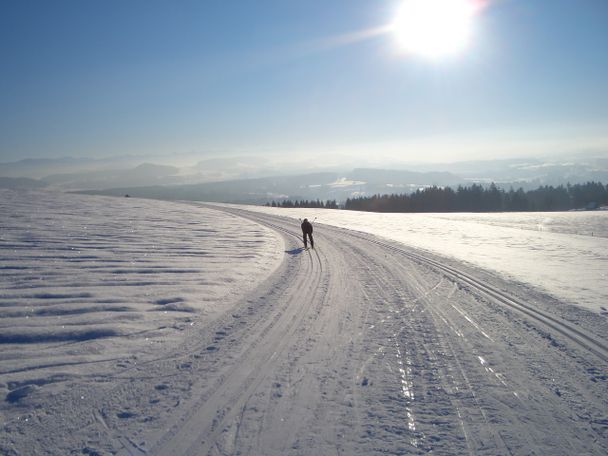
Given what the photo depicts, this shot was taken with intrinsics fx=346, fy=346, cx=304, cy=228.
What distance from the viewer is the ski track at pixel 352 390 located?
11.9ft

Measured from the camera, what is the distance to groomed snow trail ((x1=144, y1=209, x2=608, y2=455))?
Answer: 3625 mm

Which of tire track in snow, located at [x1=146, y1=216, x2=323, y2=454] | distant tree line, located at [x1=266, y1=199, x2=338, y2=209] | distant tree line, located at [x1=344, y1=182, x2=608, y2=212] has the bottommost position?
tire track in snow, located at [x1=146, y1=216, x2=323, y2=454]

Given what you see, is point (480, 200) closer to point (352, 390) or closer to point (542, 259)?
point (542, 259)

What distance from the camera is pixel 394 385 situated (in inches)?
182

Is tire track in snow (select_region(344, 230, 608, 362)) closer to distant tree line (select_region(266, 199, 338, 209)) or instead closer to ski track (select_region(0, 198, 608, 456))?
ski track (select_region(0, 198, 608, 456))

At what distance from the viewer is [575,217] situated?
36906mm

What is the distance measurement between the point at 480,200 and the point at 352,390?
88445 millimetres

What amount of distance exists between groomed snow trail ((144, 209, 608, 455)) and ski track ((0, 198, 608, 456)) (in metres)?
0.02

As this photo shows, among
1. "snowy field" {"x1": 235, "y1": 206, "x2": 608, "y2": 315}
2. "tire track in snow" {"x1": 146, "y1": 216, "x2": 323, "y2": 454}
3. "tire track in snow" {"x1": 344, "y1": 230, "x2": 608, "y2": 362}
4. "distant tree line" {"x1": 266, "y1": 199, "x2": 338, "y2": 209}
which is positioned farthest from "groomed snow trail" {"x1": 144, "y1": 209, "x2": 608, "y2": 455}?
"distant tree line" {"x1": 266, "y1": 199, "x2": 338, "y2": 209}

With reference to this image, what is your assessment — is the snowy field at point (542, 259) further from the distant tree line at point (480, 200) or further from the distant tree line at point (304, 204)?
the distant tree line at point (480, 200)

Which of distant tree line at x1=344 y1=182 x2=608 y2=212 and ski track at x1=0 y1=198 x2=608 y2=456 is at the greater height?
distant tree line at x1=344 y1=182 x2=608 y2=212

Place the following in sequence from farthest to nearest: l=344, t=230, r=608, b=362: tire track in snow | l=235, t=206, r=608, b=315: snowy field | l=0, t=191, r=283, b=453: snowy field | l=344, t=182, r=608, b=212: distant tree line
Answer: l=344, t=182, r=608, b=212: distant tree line
l=235, t=206, r=608, b=315: snowy field
l=344, t=230, r=608, b=362: tire track in snow
l=0, t=191, r=283, b=453: snowy field

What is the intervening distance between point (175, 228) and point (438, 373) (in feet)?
55.3

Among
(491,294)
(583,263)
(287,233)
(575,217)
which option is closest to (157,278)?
(491,294)
